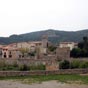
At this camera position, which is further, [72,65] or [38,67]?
[72,65]

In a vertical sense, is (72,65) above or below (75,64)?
below

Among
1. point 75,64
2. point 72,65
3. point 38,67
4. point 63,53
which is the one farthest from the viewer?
point 63,53

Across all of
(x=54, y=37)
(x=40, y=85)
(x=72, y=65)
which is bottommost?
(x=40, y=85)

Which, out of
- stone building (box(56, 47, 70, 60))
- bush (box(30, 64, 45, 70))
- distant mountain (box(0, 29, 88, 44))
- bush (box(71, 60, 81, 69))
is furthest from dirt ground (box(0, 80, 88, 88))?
distant mountain (box(0, 29, 88, 44))

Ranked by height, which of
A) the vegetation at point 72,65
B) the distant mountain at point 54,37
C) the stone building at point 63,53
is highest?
the distant mountain at point 54,37

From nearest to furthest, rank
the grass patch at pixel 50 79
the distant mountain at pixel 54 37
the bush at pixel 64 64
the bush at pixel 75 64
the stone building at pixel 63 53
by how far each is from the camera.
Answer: the grass patch at pixel 50 79, the bush at pixel 64 64, the bush at pixel 75 64, the stone building at pixel 63 53, the distant mountain at pixel 54 37

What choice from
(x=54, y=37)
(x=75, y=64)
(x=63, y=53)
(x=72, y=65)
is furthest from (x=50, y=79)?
(x=54, y=37)

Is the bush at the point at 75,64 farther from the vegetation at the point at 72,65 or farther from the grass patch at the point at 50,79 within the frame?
the grass patch at the point at 50,79

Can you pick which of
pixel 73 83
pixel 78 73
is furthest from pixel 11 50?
pixel 73 83

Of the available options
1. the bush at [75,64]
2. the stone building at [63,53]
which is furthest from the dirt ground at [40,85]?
the stone building at [63,53]

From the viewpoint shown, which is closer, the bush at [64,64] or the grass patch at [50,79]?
the grass patch at [50,79]

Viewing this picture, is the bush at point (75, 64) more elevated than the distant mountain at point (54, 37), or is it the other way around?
the distant mountain at point (54, 37)

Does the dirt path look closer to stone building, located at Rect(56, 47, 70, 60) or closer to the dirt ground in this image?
the dirt ground

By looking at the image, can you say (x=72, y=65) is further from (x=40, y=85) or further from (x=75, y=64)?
(x=40, y=85)
